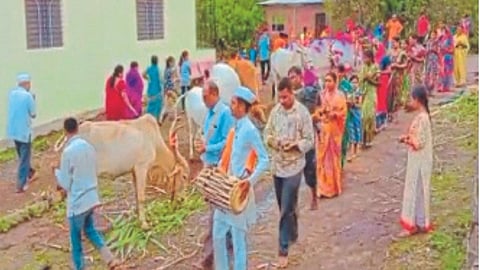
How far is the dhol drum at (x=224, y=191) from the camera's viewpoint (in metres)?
6.14

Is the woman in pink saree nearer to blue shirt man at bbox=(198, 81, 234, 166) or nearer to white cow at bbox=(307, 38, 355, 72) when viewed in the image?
blue shirt man at bbox=(198, 81, 234, 166)

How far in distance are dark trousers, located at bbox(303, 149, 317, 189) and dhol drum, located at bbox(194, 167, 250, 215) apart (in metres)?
2.39

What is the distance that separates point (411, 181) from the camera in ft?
25.6

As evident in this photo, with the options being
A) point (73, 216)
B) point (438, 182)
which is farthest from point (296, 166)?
point (438, 182)

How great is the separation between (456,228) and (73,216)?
142 inches

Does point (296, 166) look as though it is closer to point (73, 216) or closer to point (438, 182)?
point (73, 216)

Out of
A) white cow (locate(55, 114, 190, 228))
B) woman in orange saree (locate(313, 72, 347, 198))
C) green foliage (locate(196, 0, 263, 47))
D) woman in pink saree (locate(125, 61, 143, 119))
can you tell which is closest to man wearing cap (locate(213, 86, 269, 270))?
white cow (locate(55, 114, 190, 228))

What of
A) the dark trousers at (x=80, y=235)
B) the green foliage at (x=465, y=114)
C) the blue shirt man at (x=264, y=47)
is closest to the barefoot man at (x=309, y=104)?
the dark trousers at (x=80, y=235)

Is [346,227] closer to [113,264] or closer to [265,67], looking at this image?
[113,264]

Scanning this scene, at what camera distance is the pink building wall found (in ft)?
115

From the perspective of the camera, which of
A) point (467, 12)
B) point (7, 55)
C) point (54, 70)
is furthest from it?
point (467, 12)

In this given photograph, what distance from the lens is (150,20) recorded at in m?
20.5

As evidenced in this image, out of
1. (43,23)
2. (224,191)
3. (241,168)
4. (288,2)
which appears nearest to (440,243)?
(241,168)

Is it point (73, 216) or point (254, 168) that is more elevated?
point (254, 168)
